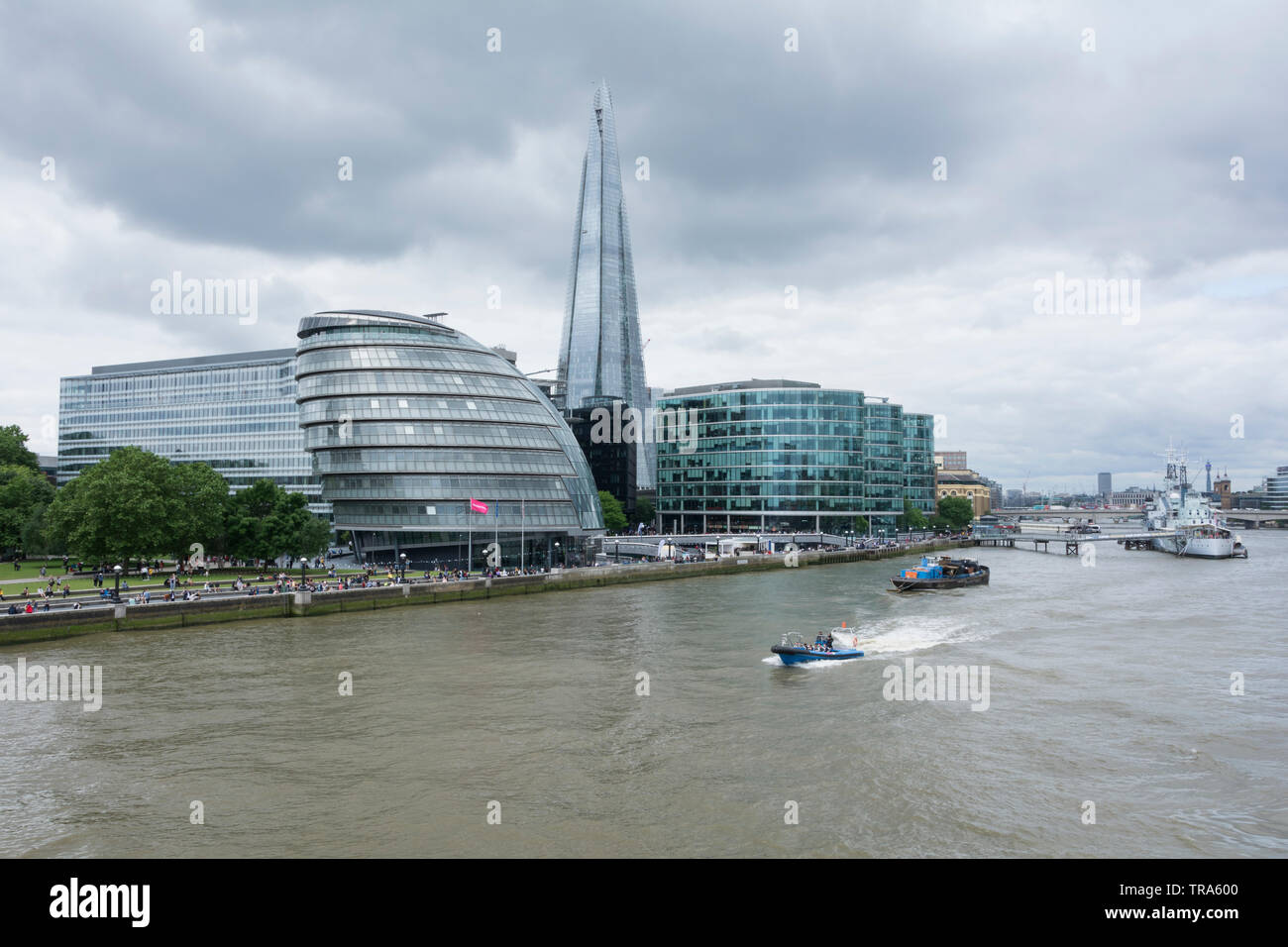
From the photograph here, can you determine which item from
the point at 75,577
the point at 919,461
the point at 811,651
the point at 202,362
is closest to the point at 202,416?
the point at 202,362

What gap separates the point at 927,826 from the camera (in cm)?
2030

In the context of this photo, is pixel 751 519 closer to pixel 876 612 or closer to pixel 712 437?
pixel 712 437

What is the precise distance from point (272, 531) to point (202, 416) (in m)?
61.0

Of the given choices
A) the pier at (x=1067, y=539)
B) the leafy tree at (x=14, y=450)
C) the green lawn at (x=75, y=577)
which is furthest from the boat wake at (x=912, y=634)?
the leafy tree at (x=14, y=450)

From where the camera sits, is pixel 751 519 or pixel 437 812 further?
pixel 751 519

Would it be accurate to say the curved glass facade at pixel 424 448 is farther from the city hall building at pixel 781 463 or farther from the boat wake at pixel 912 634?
the city hall building at pixel 781 463

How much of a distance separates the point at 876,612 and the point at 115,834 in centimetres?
5209

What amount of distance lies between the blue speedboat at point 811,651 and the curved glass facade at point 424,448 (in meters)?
45.3

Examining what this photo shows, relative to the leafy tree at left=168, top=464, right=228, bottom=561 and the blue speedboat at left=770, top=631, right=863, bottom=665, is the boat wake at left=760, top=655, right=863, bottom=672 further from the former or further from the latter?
the leafy tree at left=168, top=464, right=228, bottom=561

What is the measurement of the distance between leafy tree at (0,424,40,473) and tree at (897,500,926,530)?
14901cm

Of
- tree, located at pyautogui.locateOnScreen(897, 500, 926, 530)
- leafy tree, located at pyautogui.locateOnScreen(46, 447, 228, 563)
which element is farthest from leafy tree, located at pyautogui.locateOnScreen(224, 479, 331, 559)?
tree, located at pyautogui.locateOnScreen(897, 500, 926, 530)
